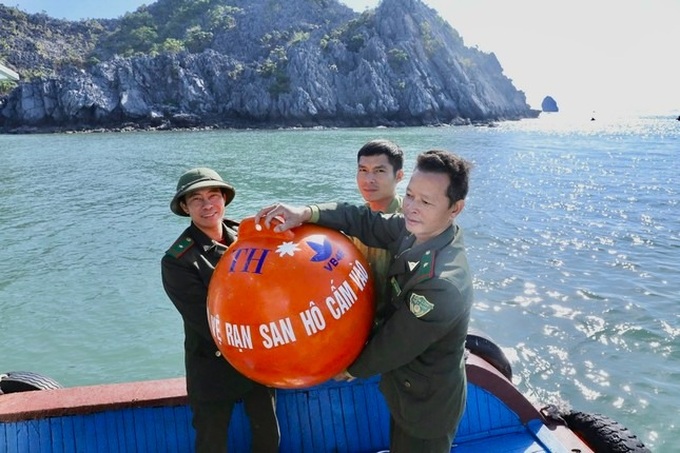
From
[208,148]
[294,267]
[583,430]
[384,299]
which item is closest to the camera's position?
[294,267]

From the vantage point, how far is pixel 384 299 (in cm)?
271

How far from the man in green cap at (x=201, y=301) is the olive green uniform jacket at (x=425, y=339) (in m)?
0.87

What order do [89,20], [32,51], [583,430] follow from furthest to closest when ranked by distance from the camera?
[89,20] → [32,51] → [583,430]

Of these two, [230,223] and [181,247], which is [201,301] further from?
[230,223]

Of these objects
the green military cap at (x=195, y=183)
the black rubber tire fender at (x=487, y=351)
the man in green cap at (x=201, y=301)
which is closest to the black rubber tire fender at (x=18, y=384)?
the man in green cap at (x=201, y=301)

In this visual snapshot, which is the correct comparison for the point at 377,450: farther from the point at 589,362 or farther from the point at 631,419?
the point at 589,362

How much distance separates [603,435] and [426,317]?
8.14 ft

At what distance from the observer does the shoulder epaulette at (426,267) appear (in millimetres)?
2174

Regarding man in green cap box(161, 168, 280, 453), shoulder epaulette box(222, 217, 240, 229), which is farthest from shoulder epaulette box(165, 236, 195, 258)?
shoulder epaulette box(222, 217, 240, 229)

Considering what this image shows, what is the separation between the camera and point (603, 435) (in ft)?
12.1

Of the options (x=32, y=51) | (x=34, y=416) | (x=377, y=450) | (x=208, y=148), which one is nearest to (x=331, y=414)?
(x=377, y=450)

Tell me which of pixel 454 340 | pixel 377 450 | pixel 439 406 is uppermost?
pixel 454 340

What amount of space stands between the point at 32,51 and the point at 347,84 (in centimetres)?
7204

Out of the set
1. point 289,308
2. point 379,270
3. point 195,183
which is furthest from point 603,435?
point 195,183
